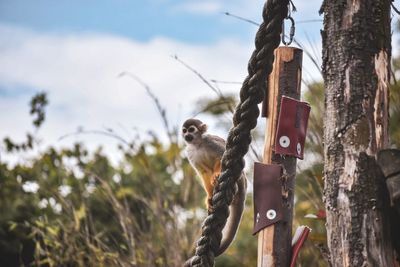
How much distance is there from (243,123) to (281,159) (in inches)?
8.5

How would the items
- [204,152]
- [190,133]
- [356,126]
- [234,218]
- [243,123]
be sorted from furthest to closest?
1. [190,133]
2. [204,152]
3. [234,218]
4. [243,123]
5. [356,126]

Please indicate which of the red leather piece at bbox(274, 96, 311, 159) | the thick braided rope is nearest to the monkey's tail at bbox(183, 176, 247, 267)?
the thick braided rope

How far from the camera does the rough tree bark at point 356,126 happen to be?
2.20 m

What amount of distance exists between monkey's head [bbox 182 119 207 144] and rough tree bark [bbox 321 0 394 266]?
7.60 feet

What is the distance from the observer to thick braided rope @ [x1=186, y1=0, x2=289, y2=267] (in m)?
2.53

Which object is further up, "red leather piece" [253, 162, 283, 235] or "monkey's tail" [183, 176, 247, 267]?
"red leather piece" [253, 162, 283, 235]

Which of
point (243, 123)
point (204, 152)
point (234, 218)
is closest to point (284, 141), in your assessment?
point (243, 123)

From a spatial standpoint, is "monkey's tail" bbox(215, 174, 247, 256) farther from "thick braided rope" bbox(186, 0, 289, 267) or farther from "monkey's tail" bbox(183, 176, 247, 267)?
"thick braided rope" bbox(186, 0, 289, 267)

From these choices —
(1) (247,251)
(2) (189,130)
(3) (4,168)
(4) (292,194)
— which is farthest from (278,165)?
(1) (247,251)

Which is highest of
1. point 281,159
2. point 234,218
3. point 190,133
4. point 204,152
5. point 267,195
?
point 190,133

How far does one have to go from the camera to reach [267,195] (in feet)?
8.07

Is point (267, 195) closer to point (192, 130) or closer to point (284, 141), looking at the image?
point (284, 141)

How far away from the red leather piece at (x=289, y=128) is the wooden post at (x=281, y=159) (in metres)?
0.04

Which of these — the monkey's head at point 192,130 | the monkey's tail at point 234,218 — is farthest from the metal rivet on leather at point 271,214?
the monkey's head at point 192,130
